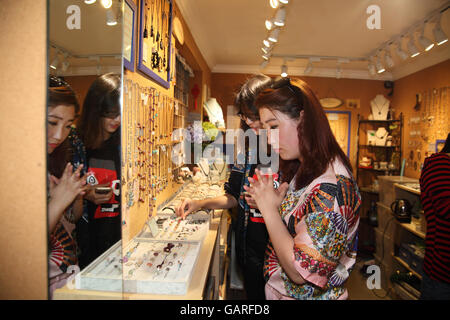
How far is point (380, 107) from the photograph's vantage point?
15.9ft

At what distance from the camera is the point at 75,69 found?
734 millimetres

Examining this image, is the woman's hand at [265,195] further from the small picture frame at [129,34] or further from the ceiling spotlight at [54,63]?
the small picture frame at [129,34]

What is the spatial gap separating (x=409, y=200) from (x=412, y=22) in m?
2.14

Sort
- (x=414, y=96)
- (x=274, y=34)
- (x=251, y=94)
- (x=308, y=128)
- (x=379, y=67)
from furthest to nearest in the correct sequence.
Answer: (x=414, y=96), (x=379, y=67), (x=274, y=34), (x=251, y=94), (x=308, y=128)

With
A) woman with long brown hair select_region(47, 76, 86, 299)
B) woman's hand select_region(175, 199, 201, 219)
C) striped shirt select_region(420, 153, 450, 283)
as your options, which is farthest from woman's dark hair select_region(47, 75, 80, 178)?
striped shirt select_region(420, 153, 450, 283)

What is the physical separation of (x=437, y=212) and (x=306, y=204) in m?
1.36

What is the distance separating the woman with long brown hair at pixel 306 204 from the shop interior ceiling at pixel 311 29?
6.40 ft

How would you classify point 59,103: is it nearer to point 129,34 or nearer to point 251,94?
point 129,34

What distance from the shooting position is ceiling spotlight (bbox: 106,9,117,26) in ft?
2.67

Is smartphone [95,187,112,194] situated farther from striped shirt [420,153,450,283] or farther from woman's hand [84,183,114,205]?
striped shirt [420,153,450,283]

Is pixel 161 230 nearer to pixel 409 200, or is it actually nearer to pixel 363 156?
pixel 409 200

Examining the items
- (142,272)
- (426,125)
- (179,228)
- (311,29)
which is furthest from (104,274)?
(426,125)

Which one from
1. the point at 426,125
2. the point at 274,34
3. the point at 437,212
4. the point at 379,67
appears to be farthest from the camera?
the point at 426,125
